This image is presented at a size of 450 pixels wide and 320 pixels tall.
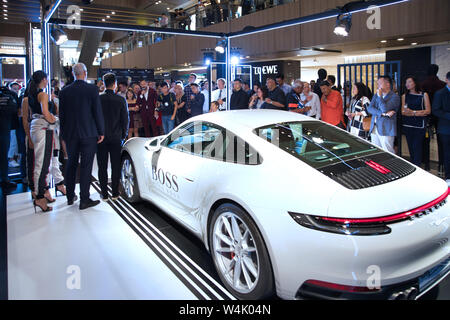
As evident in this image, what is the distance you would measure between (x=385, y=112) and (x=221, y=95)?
14.7 feet

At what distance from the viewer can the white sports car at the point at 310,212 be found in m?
1.97

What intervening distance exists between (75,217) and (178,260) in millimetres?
1830

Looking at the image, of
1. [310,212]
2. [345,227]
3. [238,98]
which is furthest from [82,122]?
[238,98]

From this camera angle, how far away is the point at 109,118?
192 inches

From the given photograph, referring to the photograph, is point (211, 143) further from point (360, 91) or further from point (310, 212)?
point (360, 91)

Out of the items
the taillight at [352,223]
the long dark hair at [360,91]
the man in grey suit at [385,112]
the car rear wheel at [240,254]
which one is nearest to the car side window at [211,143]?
the car rear wheel at [240,254]

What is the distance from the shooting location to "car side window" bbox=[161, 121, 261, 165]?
2748 mm

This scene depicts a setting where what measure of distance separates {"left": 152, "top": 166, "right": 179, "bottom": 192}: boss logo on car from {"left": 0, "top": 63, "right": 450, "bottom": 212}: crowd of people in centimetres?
120

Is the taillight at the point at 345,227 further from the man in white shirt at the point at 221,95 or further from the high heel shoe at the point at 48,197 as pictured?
the man in white shirt at the point at 221,95

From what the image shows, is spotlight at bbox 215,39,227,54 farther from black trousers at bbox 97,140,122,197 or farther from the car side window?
the car side window

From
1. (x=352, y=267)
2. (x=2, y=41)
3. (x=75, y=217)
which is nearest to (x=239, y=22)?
(x=75, y=217)

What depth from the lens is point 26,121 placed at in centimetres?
511

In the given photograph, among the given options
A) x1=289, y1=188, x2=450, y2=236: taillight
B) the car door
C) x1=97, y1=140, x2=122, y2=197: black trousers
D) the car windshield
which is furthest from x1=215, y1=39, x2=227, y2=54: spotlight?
x1=289, y1=188, x2=450, y2=236: taillight

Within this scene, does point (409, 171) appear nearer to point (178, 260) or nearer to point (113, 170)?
point (178, 260)
